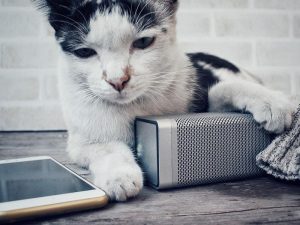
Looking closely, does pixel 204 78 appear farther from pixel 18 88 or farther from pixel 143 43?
pixel 18 88

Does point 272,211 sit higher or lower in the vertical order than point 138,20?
lower

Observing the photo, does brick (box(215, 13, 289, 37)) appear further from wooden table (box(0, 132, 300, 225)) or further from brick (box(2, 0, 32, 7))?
wooden table (box(0, 132, 300, 225))

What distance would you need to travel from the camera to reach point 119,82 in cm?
78

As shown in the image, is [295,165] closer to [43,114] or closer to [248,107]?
[248,107]

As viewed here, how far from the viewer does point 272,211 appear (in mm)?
633

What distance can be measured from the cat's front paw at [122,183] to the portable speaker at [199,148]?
2.2 inches

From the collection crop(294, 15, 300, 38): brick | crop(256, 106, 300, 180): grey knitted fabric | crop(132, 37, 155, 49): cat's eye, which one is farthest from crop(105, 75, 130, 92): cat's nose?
crop(294, 15, 300, 38): brick

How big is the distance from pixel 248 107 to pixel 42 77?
1152mm

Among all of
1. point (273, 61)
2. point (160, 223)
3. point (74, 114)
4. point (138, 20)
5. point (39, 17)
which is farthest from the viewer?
point (273, 61)

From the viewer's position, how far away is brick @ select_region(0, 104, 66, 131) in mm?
1739

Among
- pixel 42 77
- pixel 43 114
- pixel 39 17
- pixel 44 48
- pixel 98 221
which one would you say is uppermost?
pixel 39 17

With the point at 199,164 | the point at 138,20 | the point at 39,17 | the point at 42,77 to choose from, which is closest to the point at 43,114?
the point at 42,77

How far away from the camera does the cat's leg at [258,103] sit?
787 mm

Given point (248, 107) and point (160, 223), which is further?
point (248, 107)
